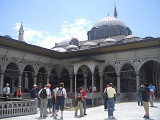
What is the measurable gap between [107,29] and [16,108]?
64.2 ft

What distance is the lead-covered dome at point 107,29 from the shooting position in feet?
81.9

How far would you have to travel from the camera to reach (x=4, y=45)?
1510 centimetres

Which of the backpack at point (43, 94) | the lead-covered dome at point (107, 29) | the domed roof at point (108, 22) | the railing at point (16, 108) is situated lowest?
the railing at point (16, 108)

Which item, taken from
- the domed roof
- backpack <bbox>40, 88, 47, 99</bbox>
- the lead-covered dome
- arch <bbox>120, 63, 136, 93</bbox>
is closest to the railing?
backpack <bbox>40, 88, 47, 99</bbox>

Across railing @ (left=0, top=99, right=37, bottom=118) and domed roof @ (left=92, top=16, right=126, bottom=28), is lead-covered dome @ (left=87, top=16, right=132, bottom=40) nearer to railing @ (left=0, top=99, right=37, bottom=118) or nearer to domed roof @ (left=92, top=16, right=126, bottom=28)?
domed roof @ (left=92, top=16, right=126, bottom=28)

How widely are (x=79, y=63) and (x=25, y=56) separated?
494cm

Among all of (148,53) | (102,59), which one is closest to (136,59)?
(148,53)

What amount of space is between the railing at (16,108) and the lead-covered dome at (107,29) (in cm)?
1824

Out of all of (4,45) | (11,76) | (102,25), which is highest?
(102,25)

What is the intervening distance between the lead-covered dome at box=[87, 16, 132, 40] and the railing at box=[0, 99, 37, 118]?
1824 centimetres

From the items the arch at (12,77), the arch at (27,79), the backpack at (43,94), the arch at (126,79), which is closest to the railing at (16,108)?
the backpack at (43,94)

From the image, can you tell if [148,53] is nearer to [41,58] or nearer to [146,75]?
[146,75]

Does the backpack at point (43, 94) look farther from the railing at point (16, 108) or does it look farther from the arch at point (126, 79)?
the arch at point (126, 79)

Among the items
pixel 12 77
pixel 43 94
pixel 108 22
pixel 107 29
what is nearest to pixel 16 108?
pixel 43 94
